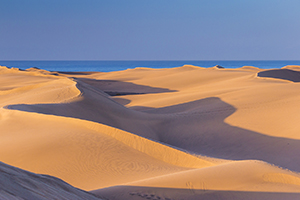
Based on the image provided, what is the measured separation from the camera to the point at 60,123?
24.5ft

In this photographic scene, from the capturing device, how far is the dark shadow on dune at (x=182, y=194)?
11.4ft

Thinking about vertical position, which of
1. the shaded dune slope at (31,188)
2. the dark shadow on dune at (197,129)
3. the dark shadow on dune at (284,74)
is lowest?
the dark shadow on dune at (197,129)

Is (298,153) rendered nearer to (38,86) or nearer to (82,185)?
(82,185)

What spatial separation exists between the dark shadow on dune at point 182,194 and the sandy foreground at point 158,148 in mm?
11

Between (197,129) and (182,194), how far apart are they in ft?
21.2

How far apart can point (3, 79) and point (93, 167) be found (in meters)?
24.2

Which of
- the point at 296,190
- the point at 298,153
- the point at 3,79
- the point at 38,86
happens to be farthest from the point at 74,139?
the point at 3,79

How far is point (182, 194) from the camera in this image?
3.53 metres

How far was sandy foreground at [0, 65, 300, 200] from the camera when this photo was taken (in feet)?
11.8

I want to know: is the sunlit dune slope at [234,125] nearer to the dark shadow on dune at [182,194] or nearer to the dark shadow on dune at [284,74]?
the dark shadow on dune at [182,194]

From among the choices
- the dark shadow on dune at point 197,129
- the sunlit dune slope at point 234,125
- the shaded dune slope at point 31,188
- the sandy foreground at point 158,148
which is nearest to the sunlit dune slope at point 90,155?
the sandy foreground at point 158,148

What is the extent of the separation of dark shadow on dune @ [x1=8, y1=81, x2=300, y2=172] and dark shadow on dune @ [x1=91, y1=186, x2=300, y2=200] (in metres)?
3.80

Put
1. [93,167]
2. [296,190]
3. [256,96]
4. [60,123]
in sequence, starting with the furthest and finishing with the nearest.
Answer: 1. [256,96]
2. [60,123]
3. [93,167]
4. [296,190]

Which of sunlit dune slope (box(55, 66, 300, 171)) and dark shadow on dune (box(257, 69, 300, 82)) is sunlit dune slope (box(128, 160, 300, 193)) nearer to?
sunlit dune slope (box(55, 66, 300, 171))
